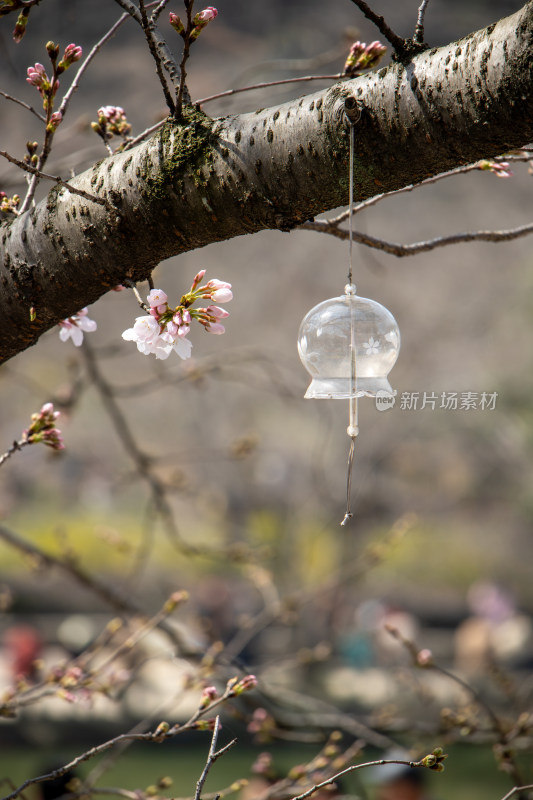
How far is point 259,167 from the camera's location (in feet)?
3.34

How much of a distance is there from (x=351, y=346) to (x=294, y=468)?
833 cm

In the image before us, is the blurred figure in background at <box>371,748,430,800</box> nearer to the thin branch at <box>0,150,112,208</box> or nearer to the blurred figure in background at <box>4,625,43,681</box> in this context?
the thin branch at <box>0,150,112,208</box>

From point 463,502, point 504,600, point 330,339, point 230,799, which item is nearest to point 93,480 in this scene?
point 463,502

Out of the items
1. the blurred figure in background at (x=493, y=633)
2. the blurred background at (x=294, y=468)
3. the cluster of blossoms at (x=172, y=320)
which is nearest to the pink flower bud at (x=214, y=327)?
the cluster of blossoms at (x=172, y=320)

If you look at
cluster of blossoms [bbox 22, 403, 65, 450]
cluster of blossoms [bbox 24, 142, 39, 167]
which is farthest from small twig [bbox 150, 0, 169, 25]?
cluster of blossoms [bbox 22, 403, 65, 450]

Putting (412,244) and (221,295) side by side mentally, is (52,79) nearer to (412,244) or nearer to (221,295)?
(221,295)

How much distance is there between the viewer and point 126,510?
13.7 meters

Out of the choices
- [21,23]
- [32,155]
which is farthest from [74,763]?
[21,23]

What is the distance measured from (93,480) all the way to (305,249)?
227 inches

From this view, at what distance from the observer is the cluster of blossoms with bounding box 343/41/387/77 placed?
44.3 inches

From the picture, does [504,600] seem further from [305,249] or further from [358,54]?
[358,54]

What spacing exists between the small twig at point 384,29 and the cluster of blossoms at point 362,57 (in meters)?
0.13

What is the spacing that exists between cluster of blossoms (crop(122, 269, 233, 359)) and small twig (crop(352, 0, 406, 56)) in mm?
396

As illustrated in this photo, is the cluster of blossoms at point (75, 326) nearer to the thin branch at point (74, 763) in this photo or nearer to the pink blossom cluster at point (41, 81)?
the pink blossom cluster at point (41, 81)
